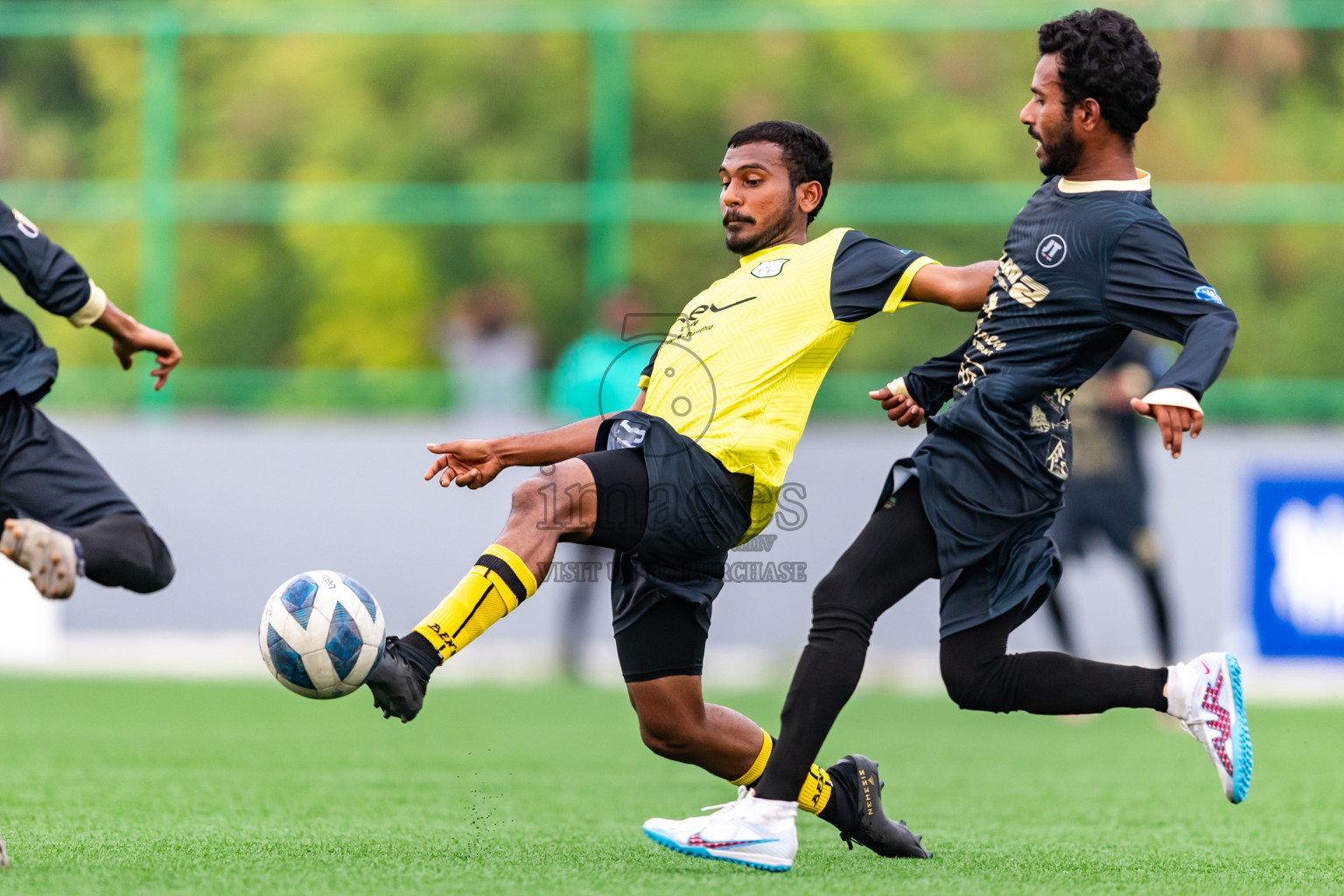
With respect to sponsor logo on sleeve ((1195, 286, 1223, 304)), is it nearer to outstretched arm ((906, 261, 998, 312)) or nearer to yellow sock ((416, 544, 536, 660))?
outstretched arm ((906, 261, 998, 312))

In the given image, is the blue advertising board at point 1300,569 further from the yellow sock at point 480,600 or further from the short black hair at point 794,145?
the yellow sock at point 480,600

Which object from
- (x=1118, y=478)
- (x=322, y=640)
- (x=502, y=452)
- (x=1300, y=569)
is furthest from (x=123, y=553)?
(x=1300, y=569)

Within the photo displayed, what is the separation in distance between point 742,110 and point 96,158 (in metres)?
6.16

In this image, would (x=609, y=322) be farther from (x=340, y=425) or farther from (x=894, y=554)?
(x=894, y=554)

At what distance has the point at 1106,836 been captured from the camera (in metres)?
5.58

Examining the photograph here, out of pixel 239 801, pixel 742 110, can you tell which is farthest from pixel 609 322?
pixel 239 801

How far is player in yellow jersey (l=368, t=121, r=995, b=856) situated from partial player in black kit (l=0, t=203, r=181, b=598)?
27.7 inches

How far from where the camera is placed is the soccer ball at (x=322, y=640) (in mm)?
4402

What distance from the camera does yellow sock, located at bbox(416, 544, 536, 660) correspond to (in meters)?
4.48

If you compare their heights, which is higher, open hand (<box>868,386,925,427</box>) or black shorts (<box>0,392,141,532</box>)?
open hand (<box>868,386,925,427</box>)

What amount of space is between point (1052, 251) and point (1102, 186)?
0.78 feet

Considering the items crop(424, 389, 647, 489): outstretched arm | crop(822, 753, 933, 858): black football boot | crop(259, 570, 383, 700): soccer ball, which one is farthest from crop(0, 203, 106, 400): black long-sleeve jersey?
Result: crop(822, 753, 933, 858): black football boot

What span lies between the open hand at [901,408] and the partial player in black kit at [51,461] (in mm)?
2035

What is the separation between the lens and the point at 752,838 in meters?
4.65
